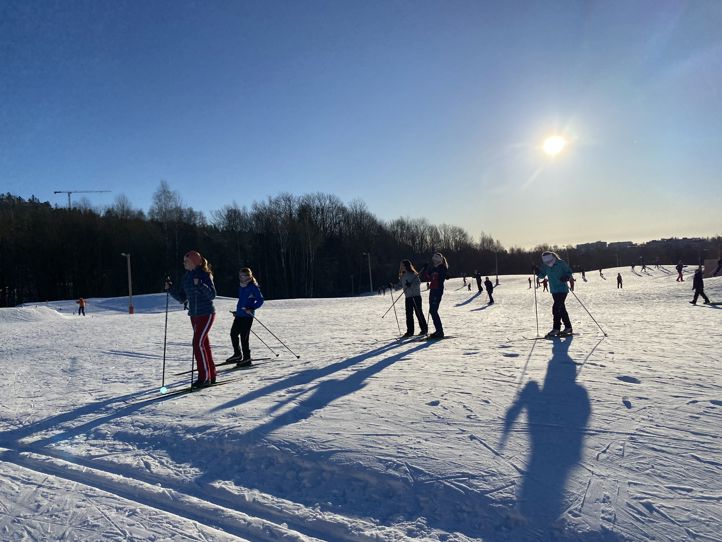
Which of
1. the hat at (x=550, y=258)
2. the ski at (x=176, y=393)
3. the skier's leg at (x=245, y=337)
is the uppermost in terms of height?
the hat at (x=550, y=258)

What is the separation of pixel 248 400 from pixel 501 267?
369ft

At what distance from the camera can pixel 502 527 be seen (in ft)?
8.24

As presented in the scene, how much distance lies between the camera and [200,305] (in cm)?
598

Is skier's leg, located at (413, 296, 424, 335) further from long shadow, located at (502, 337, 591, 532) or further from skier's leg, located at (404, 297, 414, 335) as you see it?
long shadow, located at (502, 337, 591, 532)

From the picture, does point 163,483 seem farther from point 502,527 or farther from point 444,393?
point 444,393

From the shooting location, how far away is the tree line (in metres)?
52.1

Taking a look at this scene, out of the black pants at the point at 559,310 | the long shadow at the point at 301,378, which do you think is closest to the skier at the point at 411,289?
the long shadow at the point at 301,378

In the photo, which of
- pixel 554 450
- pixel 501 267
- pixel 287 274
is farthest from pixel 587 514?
pixel 501 267

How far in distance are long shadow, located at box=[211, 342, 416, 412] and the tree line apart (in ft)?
168

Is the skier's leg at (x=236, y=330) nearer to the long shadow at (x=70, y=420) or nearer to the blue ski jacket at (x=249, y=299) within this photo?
the blue ski jacket at (x=249, y=299)

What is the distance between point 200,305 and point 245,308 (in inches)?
56.5

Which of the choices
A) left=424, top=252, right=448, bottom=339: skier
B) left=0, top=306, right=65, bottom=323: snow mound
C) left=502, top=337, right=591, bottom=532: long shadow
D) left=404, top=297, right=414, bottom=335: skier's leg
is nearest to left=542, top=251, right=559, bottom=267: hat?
left=424, top=252, right=448, bottom=339: skier

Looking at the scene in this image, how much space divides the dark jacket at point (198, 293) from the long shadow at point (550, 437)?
13.6 ft

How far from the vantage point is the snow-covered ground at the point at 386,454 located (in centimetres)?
261
